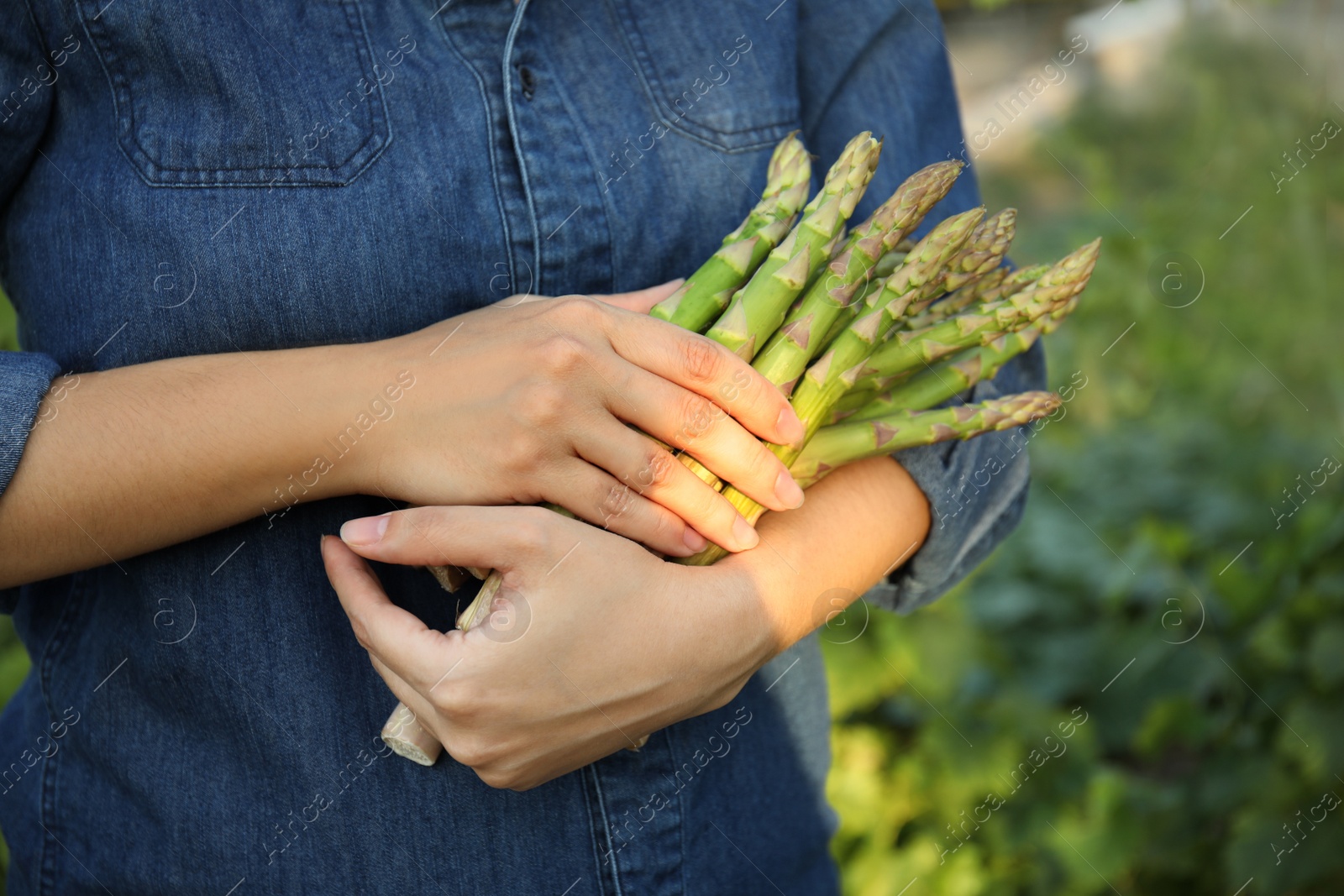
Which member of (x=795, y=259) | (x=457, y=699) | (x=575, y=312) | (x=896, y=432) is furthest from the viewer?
(x=896, y=432)

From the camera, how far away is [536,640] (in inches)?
39.1

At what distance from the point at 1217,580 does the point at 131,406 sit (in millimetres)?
3303

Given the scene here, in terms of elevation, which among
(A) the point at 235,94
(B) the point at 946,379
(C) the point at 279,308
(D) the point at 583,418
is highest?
(A) the point at 235,94

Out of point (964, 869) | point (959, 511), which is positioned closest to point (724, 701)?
point (959, 511)

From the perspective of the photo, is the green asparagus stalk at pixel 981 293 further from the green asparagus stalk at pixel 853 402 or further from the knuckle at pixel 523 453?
the knuckle at pixel 523 453

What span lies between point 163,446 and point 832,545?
0.84 meters

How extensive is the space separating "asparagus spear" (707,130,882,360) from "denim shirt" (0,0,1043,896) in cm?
20

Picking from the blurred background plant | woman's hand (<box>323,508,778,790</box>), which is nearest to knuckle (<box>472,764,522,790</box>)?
woman's hand (<box>323,508,778,790</box>)

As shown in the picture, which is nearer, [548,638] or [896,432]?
[548,638]

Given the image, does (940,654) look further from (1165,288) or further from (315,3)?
(1165,288)

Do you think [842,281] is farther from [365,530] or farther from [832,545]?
[365,530]

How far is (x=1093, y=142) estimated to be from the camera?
791cm

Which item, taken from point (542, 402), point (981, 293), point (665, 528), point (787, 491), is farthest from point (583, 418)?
point (981, 293)

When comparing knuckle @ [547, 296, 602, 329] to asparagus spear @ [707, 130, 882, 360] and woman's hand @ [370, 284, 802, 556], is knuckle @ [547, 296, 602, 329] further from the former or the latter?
asparagus spear @ [707, 130, 882, 360]
